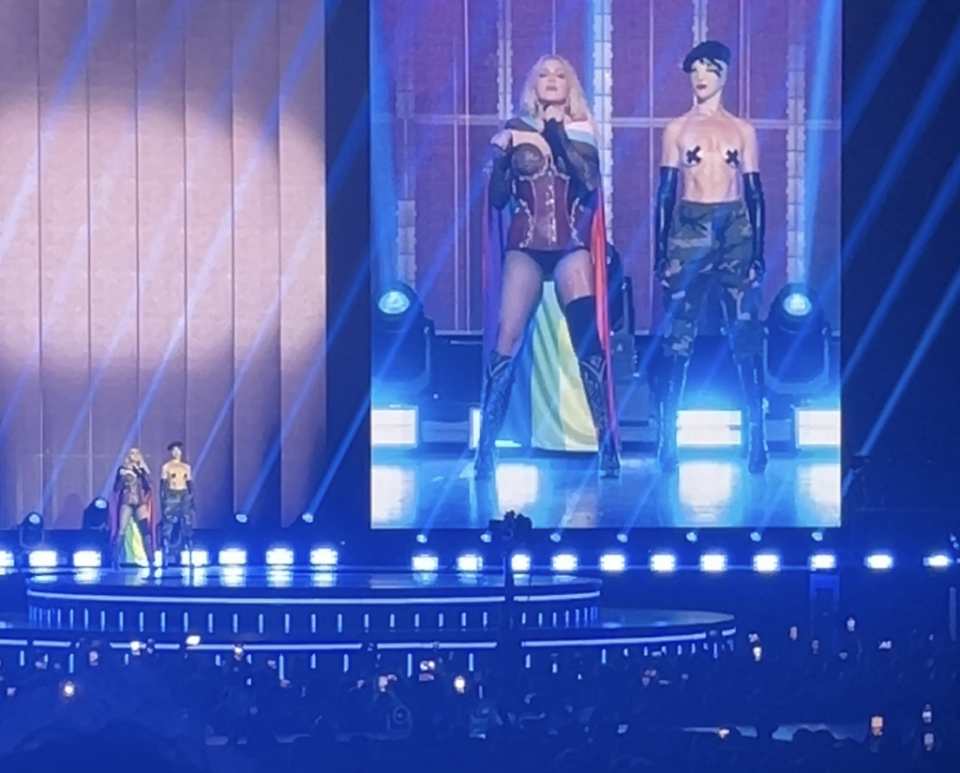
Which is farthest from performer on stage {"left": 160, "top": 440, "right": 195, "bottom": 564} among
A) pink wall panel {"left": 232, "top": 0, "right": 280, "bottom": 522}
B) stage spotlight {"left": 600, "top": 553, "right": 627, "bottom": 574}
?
stage spotlight {"left": 600, "top": 553, "right": 627, "bottom": 574}

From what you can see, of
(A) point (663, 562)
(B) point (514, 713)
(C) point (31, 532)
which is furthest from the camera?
(C) point (31, 532)

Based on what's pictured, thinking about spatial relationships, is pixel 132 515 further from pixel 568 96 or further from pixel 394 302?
pixel 568 96

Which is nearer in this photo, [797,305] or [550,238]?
[550,238]

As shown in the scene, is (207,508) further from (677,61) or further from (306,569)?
(677,61)

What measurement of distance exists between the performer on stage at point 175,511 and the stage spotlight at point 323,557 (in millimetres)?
914

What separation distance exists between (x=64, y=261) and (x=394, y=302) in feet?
7.68

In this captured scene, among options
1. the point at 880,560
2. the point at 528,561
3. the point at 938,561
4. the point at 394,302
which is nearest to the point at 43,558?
the point at 394,302

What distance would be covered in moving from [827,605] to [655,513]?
171 cm

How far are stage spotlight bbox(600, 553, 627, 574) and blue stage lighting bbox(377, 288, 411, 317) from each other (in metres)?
2.44

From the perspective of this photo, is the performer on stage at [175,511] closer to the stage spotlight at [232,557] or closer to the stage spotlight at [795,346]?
the stage spotlight at [232,557]

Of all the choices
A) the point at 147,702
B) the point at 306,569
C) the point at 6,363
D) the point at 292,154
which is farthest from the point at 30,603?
the point at 147,702

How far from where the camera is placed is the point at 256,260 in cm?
1680

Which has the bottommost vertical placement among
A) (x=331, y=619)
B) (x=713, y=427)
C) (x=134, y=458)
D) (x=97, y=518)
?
(x=331, y=619)

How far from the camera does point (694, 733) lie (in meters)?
7.12
